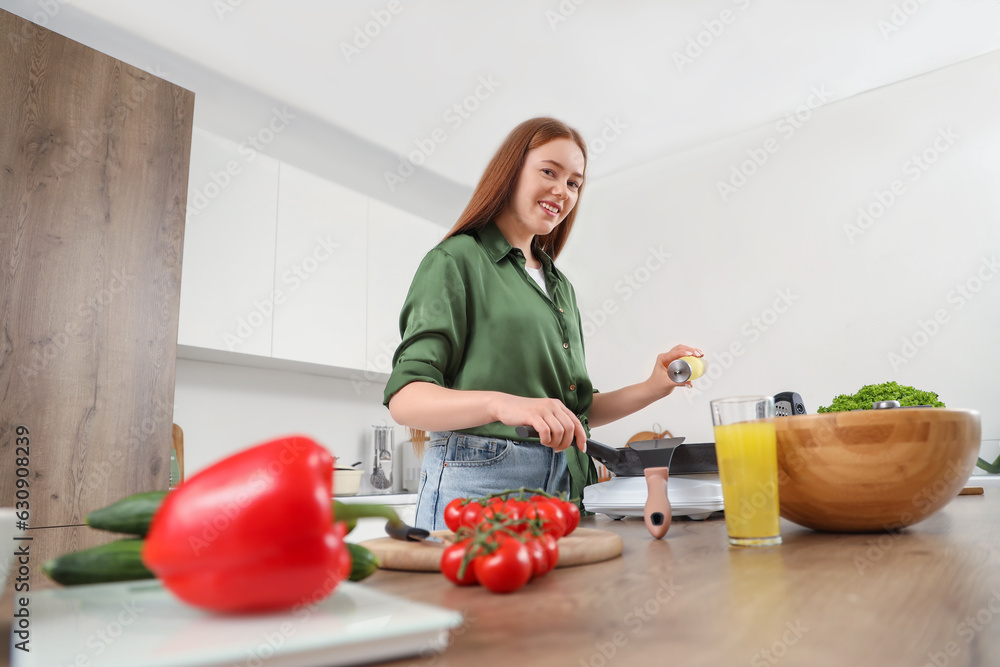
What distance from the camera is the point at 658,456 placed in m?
1.09

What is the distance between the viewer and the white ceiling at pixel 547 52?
2.48 metres

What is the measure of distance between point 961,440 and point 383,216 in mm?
3218

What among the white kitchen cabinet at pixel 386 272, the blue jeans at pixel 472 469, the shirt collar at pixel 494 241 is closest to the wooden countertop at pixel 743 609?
the blue jeans at pixel 472 469

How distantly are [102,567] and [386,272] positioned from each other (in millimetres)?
3284

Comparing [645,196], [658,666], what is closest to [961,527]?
[658,666]

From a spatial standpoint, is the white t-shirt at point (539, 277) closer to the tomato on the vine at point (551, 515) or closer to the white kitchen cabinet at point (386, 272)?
the tomato on the vine at point (551, 515)

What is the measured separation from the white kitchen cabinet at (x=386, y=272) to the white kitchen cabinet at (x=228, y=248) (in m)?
0.59

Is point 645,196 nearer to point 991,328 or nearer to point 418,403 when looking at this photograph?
point 991,328

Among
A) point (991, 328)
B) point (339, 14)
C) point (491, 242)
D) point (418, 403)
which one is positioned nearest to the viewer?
point (418, 403)

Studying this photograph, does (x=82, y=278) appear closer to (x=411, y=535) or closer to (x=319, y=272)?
(x=319, y=272)

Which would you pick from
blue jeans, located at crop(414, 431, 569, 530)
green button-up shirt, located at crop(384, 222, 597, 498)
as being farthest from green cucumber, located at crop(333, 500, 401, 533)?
blue jeans, located at crop(414, 431, 569, 530)

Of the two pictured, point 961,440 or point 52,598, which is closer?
point 52,598

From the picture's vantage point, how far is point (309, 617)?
1.08 ft

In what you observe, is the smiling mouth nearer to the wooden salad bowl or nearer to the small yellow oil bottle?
the small yellow oil bottle
